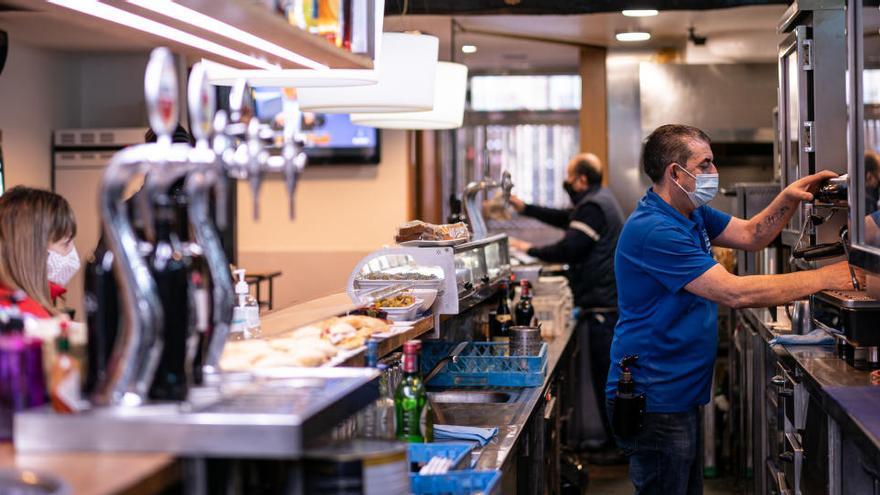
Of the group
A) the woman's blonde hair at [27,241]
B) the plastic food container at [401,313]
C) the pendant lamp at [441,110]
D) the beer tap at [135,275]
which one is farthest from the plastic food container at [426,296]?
the beer tap at [135,275]

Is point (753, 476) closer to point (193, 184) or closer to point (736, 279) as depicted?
point (736, 279)

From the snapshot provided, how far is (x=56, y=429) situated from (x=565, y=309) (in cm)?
524

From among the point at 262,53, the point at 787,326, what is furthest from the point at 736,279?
A: the point at 262,53

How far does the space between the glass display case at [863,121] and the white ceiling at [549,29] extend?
359 centimetres

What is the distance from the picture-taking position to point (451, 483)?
2.69m

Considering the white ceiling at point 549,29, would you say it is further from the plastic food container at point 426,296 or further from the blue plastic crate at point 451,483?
the blue plastic crate at point 451,483

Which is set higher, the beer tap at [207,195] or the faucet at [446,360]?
the beer tap at [207,195]

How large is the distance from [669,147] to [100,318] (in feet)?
8.73

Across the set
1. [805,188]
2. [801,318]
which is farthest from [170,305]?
[801,318]

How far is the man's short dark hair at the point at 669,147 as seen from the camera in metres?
4.28

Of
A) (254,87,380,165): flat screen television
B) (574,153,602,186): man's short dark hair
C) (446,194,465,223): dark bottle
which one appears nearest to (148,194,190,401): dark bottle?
(446,194,465,223): dark bottle

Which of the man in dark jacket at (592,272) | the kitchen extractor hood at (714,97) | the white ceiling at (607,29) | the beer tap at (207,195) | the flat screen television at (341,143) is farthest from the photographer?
the flat screen television at (341,143)

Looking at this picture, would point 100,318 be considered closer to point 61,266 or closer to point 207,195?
point 207,195

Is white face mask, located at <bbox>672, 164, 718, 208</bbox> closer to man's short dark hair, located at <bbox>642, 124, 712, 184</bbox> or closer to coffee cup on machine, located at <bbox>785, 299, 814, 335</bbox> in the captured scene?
man's short dark hair, located at <bbox>642, 124, 712, 184</bbox>
